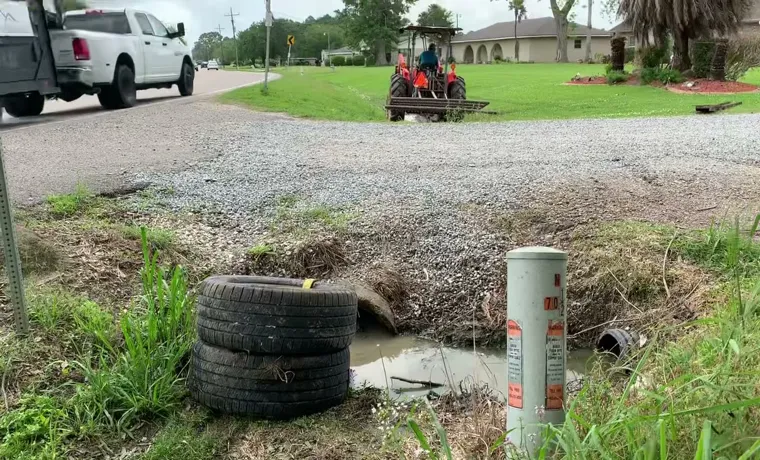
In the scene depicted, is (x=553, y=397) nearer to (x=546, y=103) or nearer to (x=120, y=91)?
(x=120, y=91)

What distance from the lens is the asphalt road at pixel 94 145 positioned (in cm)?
683

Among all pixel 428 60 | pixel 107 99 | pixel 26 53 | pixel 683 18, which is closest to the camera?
pixel 26 53

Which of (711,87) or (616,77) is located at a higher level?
(616,77)

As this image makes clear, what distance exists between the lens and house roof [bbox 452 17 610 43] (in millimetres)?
71669

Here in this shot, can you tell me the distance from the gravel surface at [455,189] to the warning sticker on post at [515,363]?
2213 millimetres

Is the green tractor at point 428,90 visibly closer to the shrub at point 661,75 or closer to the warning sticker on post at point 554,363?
the shrub at point 661,75

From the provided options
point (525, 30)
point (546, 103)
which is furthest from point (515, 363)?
point (525, 30)

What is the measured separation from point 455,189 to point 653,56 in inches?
880

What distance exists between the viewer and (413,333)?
16.5ft

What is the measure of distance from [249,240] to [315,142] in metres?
5.14

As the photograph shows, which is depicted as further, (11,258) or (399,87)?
(399,87)

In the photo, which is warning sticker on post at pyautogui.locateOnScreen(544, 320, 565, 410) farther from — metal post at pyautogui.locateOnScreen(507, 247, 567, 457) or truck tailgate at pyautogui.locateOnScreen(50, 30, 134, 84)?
truck tailgate at pyautogui.locateOnScreen(50, 30, 134, 84)

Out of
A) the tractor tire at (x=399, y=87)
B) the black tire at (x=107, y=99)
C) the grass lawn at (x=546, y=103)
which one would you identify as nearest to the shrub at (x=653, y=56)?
the grass lawn at (x=546, y=103)

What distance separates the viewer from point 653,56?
26000mm
